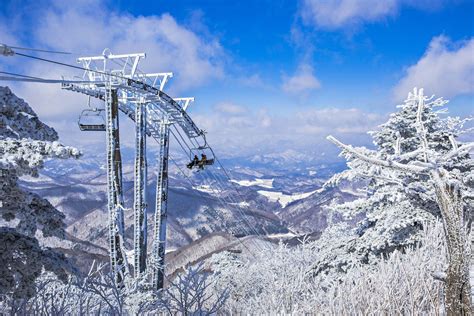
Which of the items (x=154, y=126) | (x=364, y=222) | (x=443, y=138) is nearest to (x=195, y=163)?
(x=154, y=126)

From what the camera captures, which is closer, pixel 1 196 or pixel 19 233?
pixel 1 196

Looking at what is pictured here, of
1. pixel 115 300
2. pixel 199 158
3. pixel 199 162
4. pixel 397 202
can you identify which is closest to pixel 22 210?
pixel 115 300

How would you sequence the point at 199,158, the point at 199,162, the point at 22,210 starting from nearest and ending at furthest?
1. the point at 22,210
2. the point at 199,162
3. the point at 199,158

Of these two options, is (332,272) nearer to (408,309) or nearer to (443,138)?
(443,138)

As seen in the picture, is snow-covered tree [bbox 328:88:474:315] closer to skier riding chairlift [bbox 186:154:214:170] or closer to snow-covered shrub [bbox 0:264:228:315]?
snow-covered shrub [bbox 0:264:228:315]

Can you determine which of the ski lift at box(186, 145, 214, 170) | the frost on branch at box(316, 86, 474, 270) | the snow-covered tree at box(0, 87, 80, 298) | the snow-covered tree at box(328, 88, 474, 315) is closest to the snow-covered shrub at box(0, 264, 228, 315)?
the snow-covered tree at box(0, 87, 80, 298)

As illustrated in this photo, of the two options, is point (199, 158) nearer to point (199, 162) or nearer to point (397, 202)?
point (199, 162)

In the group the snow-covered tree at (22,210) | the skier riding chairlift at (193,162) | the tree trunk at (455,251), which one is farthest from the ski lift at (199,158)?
the tree trunk at (455,251)
